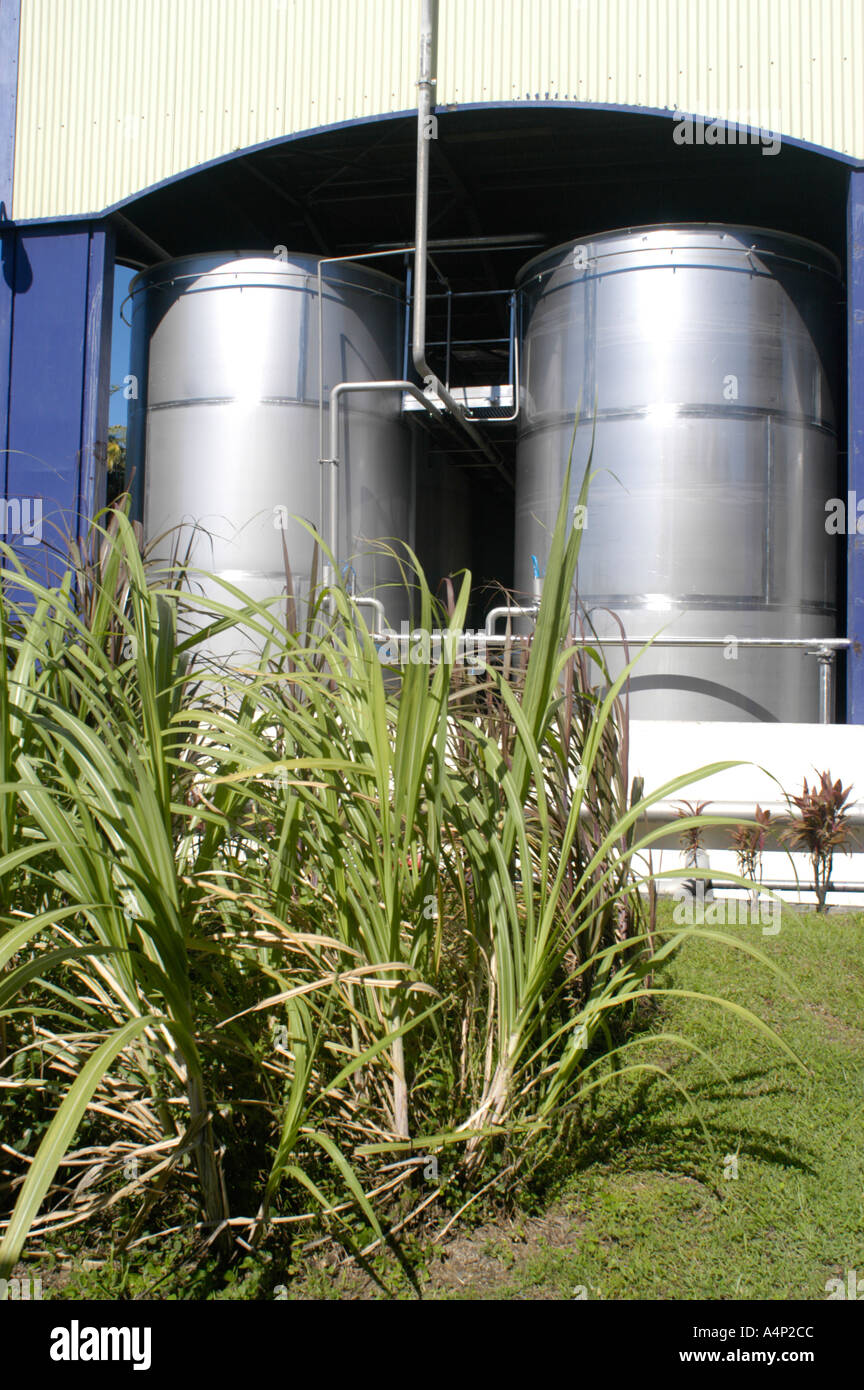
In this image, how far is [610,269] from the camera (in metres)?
8.42

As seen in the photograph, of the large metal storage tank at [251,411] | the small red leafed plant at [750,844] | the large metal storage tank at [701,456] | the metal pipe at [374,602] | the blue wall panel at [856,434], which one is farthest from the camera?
the large metal storage tank at [251,411]

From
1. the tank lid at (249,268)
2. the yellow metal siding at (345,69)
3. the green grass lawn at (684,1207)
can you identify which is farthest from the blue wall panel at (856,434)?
the green grass lawn at (684,1207)

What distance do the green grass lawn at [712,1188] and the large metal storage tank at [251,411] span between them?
6504 mm

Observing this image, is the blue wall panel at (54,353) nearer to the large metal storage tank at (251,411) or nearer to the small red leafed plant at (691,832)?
the large metal storage tank at (251,411)

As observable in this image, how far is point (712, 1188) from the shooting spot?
224cm

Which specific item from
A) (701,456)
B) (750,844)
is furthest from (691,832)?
(701,456)

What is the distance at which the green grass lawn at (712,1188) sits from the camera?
1938 mm

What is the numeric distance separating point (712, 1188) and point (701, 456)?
686 cm

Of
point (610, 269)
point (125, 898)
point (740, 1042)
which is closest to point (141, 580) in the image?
point (125, 898)

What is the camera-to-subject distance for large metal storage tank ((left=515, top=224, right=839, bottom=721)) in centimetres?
819

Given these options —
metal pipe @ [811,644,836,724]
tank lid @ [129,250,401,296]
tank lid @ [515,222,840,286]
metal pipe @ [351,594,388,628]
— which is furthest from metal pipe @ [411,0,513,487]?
metal pipe @ [811,644,836,724]

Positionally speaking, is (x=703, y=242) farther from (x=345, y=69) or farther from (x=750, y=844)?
(x=750, y=844)
